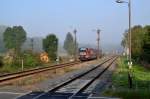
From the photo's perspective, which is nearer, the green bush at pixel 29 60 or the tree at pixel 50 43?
the green bush at pixel 29 60

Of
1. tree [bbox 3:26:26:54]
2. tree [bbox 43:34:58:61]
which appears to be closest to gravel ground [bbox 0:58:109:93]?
tree [bbox 43:34:58:61]

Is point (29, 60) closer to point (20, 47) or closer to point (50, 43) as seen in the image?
point (50, 43)

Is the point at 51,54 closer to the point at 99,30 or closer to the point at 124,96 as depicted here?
the point at 99,30

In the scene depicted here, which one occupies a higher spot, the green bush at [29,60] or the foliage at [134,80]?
the green bush at [29,60]

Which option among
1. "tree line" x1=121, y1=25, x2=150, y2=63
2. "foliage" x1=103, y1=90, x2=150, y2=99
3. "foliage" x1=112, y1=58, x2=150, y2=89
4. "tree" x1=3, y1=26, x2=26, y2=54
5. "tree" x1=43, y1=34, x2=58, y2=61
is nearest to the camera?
"foliage" x1=103, y1=90, x2=150, y2=99

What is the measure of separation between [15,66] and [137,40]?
46.0 m

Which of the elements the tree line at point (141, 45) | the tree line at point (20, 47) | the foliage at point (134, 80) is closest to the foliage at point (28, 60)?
the tree line at point (20, 47)

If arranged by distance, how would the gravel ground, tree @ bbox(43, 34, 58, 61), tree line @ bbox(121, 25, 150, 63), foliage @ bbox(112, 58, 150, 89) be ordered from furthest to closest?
tree @ bbox(43, 34, 58, 61) < tree line @ bbox(121, 25, 150, 63) < foliage @ bbox(112, 58, 150, 89) < the gravel ground

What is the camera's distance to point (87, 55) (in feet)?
319

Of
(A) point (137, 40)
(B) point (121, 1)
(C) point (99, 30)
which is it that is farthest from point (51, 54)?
(B) point (121, 1)

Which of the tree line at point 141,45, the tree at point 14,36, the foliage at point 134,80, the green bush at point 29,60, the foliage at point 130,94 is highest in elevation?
the tree at point 14,36

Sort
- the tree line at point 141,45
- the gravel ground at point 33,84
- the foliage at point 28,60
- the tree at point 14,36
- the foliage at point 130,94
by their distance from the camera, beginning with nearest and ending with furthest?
the foliage at point 130,94
the gravel ground at point 33,84
the foliage at point 28,60
the tree line at point 141,45
the tree at point 14,36

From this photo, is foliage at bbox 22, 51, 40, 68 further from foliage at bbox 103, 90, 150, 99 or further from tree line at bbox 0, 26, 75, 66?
foliage at bbox 103, 90, 150, 99

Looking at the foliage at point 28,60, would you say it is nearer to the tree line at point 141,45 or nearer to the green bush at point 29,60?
the green bush at point 29,60
